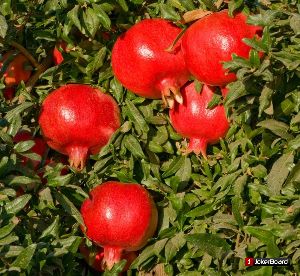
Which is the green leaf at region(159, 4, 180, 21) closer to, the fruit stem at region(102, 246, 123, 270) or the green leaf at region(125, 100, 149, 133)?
the green leaf at region(125, 100, 149, 133)

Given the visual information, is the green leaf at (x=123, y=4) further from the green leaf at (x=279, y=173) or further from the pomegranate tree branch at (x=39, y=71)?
the green leaf at (x=279, y=173)

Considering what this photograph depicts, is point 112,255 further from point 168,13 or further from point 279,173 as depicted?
point 168,13

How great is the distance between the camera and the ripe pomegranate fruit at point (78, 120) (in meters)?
2.09

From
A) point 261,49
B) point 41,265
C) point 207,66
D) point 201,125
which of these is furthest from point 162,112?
point 41,265

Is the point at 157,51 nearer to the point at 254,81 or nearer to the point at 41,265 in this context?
the point at 254,81

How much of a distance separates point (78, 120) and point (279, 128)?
0.68m

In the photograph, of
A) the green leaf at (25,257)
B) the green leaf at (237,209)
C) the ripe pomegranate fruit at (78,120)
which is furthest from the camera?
the ripe pomegranate fruit at (78,120)

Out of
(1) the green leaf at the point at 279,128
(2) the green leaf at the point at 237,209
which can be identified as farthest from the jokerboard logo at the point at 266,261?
(1) the green leaf at the point at 279,128

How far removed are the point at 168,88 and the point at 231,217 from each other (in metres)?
0.45

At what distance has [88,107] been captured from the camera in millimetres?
2098

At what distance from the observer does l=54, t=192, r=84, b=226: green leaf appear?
202 cm

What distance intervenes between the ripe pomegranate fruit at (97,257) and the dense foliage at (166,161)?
0.04 meters

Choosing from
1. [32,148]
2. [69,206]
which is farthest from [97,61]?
[69,206]

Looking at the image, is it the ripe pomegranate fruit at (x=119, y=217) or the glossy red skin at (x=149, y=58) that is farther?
the ripe pomegranate fruit at (x=119, y=217)
